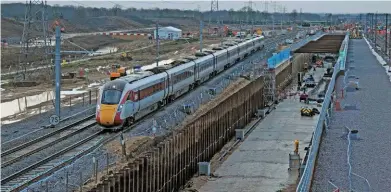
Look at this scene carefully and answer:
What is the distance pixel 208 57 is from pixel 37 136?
1080 inches

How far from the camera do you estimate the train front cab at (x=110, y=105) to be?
102 ft

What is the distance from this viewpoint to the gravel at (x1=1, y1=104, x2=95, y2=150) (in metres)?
29.4

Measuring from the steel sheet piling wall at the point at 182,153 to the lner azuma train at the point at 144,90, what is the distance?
4665mm

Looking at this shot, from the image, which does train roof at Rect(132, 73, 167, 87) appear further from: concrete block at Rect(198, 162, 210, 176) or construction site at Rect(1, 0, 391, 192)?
concrete block at Rect(198, 162, 210, 176)

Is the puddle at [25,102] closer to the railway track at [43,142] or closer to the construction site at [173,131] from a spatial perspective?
the construction site at [173,131]

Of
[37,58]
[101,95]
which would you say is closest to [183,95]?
[101,95]

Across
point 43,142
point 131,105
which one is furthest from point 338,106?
point 43,142

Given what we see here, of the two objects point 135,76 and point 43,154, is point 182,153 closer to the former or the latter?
point 43,154

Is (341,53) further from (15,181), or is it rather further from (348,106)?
(15,181)

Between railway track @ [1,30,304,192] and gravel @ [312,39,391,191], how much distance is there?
9.36 m

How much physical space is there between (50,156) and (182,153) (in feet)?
18.2

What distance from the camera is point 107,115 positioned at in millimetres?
30953

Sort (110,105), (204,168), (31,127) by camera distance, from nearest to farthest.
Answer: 1. (204,168)
2. (110,105)
3. (31,127)

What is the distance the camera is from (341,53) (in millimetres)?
73438
